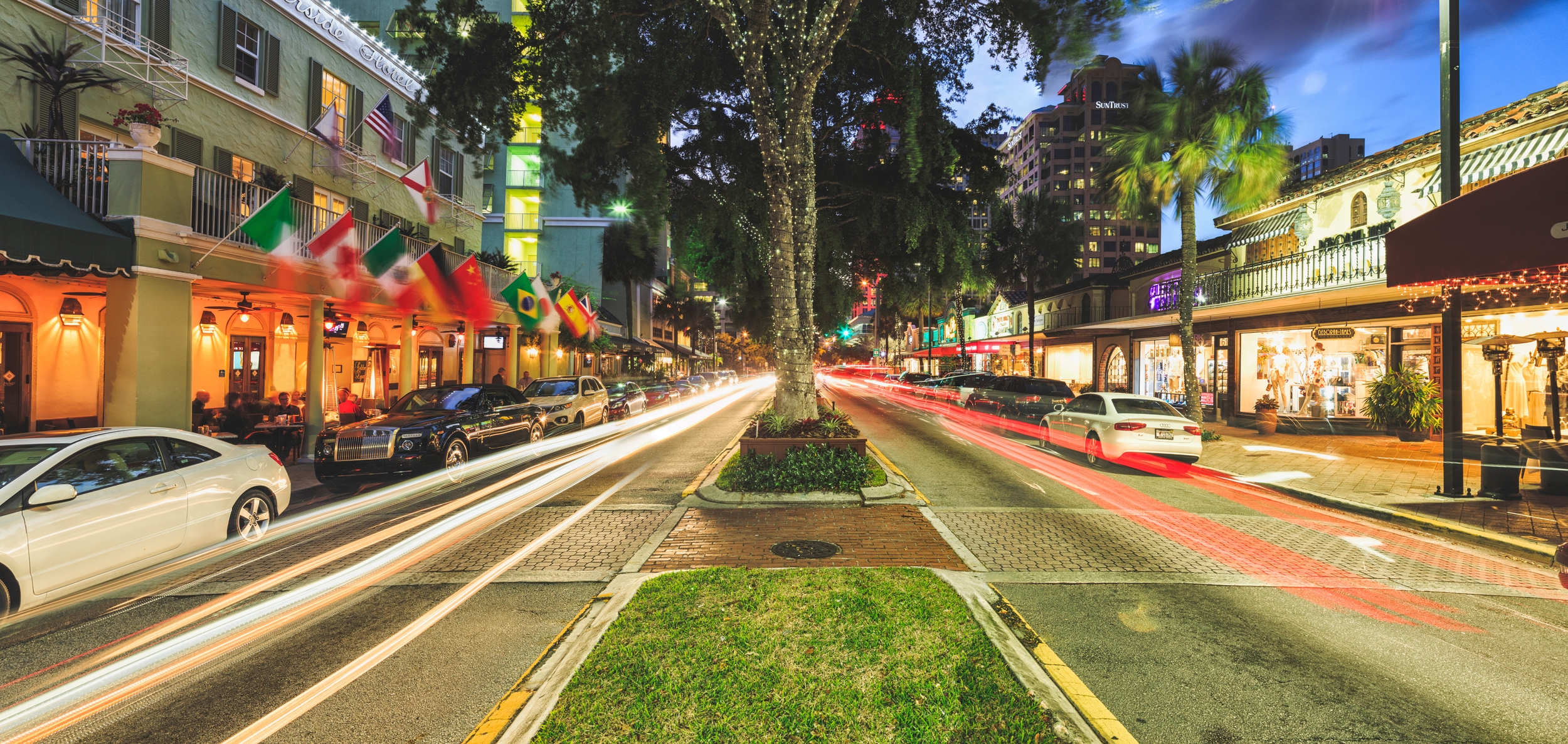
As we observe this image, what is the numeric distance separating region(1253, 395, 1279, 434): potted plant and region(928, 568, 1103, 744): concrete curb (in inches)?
749

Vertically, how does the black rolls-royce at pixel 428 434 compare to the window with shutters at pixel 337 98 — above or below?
below

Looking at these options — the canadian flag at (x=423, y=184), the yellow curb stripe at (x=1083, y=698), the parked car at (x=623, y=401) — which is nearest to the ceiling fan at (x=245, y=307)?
the canadian flag at (x=423, y=184)

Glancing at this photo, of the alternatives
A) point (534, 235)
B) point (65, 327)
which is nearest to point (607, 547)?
point (65, 327)

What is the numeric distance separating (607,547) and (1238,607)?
6279mm

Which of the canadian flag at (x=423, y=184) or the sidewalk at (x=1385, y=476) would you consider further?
the canadian flag at (x=423, y=184)

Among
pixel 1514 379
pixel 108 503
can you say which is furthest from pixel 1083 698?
pixel 1514 379

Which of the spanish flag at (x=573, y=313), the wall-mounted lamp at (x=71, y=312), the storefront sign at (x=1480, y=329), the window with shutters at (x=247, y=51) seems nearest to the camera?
the wall-mounted lamp at (x=71, y=312)

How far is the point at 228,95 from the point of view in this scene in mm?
14734

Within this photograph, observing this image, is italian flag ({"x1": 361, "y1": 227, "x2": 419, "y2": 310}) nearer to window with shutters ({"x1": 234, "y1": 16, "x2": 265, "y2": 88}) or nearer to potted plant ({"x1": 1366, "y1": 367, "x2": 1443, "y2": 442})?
window with shutters ({"x1": 234, "y1": 16, "x2": 265, "y2": 88})

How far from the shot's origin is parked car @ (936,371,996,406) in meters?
26.5

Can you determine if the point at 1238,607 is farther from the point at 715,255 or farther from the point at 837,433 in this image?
the point at 715,255

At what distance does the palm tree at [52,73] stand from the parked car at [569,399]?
1032cm

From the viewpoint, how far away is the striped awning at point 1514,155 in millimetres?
12219

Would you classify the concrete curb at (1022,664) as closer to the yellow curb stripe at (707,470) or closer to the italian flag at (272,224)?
the yellow curb stripe at (707,470)
